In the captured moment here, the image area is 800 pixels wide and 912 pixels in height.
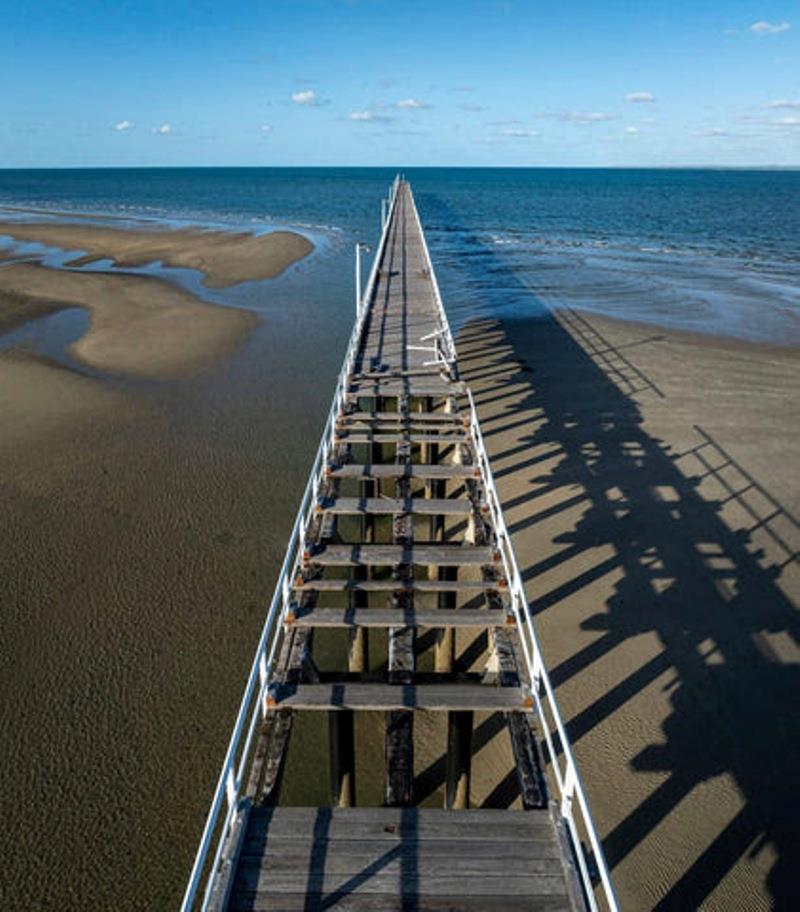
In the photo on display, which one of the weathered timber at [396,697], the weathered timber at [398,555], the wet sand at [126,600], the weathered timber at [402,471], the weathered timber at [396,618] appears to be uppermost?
the weathered timber at [402,471]

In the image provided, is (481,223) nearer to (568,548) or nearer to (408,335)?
(408,335)

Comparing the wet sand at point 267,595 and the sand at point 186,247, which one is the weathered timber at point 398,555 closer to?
the wet sand at point 267,595

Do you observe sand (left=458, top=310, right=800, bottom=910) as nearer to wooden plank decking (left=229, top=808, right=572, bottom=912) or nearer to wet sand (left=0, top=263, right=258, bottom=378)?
wooden plank decking (left=229, top=808, right=572, bottom=912)

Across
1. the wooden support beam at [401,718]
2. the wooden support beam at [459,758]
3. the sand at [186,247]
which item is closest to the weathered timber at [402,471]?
the wooden support beam at [401,718]

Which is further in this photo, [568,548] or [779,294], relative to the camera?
[779,294]

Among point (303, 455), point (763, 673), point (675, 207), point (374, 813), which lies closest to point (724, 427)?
point (763, 673)

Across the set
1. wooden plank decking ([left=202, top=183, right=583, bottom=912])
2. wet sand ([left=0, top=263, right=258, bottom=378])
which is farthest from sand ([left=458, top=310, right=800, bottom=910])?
wet sand ([left=0, top=263, right=258, bottom=378])

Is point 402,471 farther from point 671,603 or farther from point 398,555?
point 671,603
